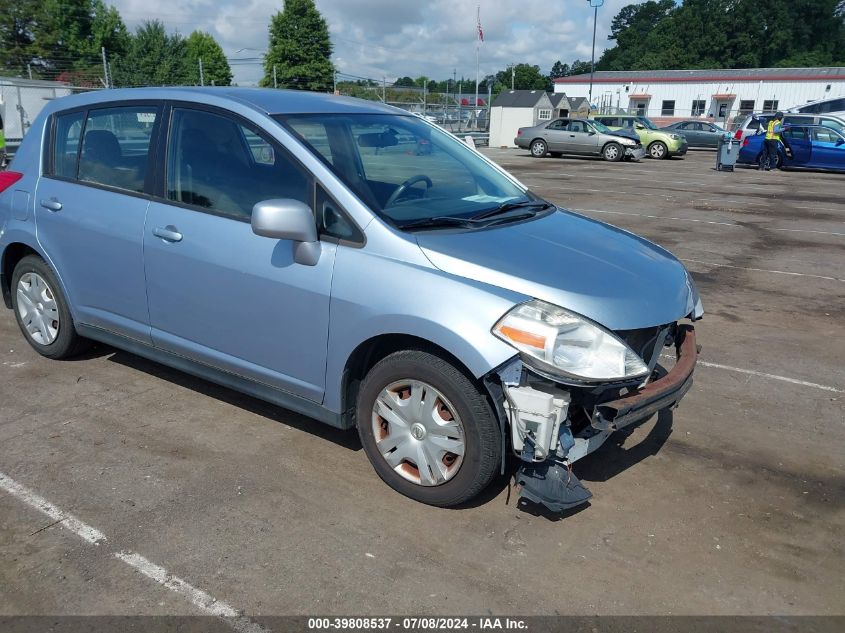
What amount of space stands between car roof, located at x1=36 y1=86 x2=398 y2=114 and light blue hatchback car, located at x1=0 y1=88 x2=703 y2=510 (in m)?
0.02

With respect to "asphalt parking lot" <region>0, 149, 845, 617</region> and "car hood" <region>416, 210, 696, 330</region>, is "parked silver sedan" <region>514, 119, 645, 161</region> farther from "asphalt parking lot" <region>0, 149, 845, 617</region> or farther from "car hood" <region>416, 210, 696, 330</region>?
"car hood" <region>416, 210, 696, 330</region>

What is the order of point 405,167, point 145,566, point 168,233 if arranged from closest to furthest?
point 145,566 → point 168,233 → point 405,167

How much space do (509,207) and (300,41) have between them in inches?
2695

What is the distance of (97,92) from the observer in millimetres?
4715

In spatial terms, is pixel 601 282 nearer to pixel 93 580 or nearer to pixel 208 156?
pixel 208 156

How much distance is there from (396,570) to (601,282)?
1575mm

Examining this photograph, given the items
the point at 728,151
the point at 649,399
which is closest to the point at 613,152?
the point at 728,151

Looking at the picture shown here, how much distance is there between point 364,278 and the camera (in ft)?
11.0

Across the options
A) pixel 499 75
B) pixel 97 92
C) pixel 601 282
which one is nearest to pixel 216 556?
pixel 601 282

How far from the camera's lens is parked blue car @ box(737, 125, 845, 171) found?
22297 mm

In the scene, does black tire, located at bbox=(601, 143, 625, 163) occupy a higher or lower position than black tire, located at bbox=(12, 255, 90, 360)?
higher

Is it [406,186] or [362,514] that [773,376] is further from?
[362,514]

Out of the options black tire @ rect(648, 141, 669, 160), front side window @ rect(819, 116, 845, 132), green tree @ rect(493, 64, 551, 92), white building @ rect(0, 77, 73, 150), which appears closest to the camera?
white building @ rect(0, 77, 73, 150)

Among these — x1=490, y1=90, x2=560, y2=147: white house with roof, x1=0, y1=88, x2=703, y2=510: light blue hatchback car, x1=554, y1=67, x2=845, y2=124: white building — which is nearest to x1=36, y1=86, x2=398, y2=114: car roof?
x1=0, y1=88, x2=703, y2=510: light blue hatchback car
